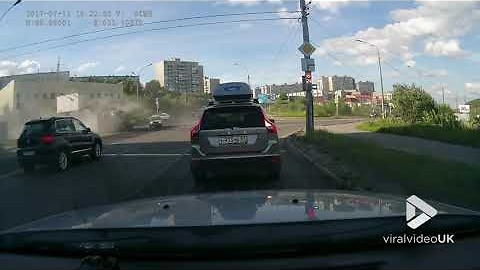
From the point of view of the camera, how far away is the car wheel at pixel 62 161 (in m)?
15.7

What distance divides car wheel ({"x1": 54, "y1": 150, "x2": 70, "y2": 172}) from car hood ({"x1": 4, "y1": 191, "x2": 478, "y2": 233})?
11.9 m

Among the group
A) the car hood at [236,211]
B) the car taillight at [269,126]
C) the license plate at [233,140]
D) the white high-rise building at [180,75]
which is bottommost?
the car hood at [236,211]

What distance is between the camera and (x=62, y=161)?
15922 millimetres

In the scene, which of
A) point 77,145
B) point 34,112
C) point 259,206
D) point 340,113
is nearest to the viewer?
point 259,206

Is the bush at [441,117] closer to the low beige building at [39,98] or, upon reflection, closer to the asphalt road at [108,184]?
the asphalt road at [108,184]

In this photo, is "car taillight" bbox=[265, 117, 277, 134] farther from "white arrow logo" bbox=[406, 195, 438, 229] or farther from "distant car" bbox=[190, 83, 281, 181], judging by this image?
"white arrow logo" bbox=[406, 195, 438, 229]

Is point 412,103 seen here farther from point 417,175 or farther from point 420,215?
point 420,215

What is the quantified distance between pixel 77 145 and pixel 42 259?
49.2 feet

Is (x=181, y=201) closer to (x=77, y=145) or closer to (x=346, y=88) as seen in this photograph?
(x=77, y=145)

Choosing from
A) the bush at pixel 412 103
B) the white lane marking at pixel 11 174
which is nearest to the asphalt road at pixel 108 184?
the white lane marking at pixel 11 174

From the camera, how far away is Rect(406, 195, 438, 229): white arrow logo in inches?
117

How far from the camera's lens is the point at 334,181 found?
35.9ft

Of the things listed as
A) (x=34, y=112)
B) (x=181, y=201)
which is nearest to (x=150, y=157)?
(x=181, y=201)

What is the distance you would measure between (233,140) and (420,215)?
7.08m
